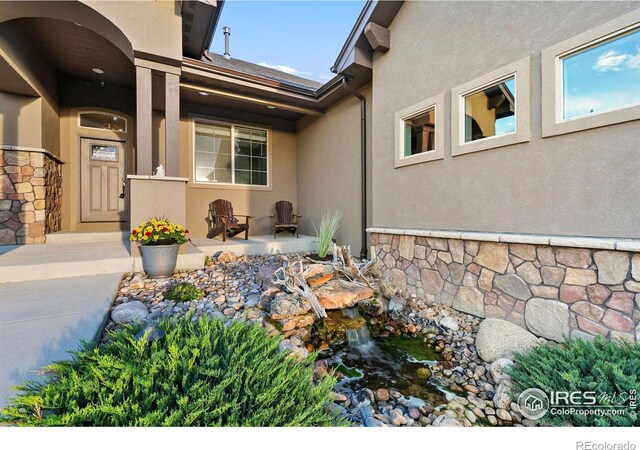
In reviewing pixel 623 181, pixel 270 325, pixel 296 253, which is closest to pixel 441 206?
pixel 623 181

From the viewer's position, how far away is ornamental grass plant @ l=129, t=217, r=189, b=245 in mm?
3402

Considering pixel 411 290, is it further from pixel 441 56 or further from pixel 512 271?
pixel 441 56

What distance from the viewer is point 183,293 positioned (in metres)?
2.93

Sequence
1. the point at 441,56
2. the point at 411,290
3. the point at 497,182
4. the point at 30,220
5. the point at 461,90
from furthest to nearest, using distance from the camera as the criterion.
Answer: the point at 30,220 → the point at 411,290 → the point at 441,56 → the point at 461,90 → the point at 497,182

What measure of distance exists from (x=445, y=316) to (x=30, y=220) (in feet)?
20.7

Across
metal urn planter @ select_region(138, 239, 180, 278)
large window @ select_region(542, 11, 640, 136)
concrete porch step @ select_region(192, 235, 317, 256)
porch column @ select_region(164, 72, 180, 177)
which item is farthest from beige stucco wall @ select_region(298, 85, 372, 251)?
metal urn planter @ select_region(138, 239, 180, 278)

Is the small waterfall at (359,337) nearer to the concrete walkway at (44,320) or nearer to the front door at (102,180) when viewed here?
the concrete walkway at (44,320)

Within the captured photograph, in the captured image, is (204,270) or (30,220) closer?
(204,270)

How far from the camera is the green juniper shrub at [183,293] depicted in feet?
9.46

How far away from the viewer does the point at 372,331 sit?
305cm

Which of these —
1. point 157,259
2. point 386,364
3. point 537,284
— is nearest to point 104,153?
point 157,259

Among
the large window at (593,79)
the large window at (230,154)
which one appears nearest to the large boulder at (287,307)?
the large window at (593,79)

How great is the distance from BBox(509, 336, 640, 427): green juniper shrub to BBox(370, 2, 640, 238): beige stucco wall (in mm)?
983

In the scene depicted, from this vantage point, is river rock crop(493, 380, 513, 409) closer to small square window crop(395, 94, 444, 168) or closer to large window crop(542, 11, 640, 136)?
large window crop(542, 11, 640, 136)
